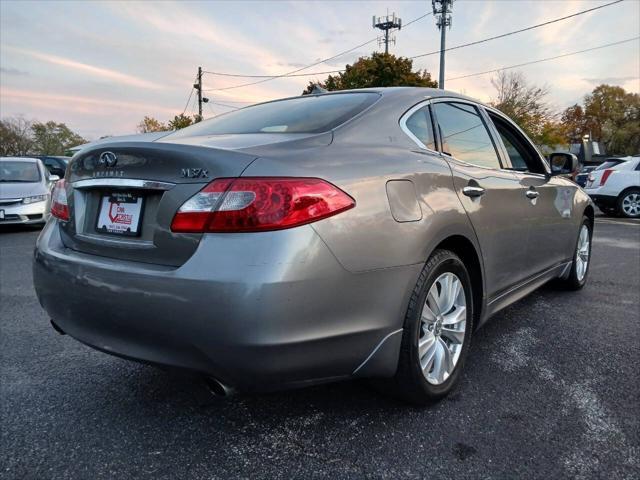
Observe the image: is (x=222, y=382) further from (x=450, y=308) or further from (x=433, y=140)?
(x=433, y=140)

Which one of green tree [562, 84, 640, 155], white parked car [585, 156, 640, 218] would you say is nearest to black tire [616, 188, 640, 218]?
white parked car [585, 156, 640, 218]

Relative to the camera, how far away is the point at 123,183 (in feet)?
6.52

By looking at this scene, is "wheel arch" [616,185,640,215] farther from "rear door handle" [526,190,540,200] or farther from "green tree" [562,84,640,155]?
"green tree" [562,84,640,155]

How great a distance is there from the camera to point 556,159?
14.0 feet

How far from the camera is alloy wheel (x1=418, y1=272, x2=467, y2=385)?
233 cm

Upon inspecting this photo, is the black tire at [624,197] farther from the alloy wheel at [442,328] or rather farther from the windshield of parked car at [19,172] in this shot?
the windshield of parked car at [19,172]

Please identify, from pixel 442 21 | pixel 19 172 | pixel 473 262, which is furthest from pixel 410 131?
pixel 442 21

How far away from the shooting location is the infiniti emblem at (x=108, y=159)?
204 cm

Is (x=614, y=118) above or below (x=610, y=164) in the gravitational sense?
above

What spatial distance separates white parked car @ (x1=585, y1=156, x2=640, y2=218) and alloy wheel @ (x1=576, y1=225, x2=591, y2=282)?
852 cm

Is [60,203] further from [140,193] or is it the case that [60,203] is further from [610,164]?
[610,164]

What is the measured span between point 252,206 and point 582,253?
13.2ft

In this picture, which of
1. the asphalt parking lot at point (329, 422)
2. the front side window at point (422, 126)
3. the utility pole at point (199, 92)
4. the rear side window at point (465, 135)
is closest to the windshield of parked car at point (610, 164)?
the asphalt parking lot at point (329, 422)

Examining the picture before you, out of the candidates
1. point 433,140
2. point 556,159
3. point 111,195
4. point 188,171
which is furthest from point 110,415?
point 556,159
